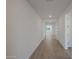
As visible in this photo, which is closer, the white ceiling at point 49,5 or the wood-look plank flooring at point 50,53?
the white ceiling at point 49,5

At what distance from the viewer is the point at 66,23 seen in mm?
6773

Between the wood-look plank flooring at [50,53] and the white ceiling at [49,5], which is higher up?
the white ceiling at [49,5]

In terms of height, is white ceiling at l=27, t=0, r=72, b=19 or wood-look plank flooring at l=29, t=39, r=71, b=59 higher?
white ceiling at l=27, t=0, r=72, b=19

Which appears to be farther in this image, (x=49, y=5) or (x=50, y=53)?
(x=50, y=53)

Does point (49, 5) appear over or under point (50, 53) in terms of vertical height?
over

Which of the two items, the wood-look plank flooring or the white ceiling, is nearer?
the white ceiling
